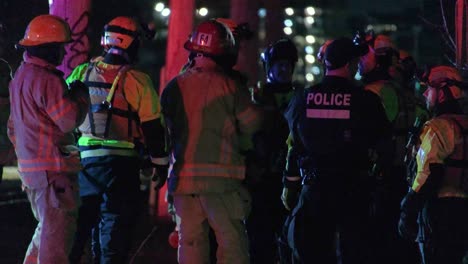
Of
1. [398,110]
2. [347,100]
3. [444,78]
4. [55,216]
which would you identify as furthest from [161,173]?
[398,110]

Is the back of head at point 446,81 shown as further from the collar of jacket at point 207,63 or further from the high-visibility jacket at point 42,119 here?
the high-visibility jacket at point 42,119

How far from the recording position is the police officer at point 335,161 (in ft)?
23.7

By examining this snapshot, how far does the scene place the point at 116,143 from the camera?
302 inches

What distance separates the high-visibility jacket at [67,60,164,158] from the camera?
7.59m

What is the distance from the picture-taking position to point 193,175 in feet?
23.0

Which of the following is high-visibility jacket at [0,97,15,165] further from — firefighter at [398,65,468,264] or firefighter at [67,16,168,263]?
firefighter at [398,65,468,264]

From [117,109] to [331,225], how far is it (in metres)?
1.86

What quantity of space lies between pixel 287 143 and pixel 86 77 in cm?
183

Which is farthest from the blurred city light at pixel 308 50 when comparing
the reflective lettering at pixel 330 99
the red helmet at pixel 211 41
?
the red helmet at pixel 211 41

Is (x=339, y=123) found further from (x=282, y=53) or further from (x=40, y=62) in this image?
(x=40, y=62)

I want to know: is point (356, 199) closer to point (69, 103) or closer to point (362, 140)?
point (362, 140)

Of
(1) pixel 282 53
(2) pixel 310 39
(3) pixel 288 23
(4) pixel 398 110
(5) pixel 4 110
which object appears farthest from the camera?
(2) pixel 310 39

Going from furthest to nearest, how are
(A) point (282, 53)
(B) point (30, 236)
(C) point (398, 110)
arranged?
1. (B) point (30, 236)
2. (C) point (398, 110)
3. (A) point (282, 53)

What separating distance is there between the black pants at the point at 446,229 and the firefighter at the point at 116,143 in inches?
83.1
